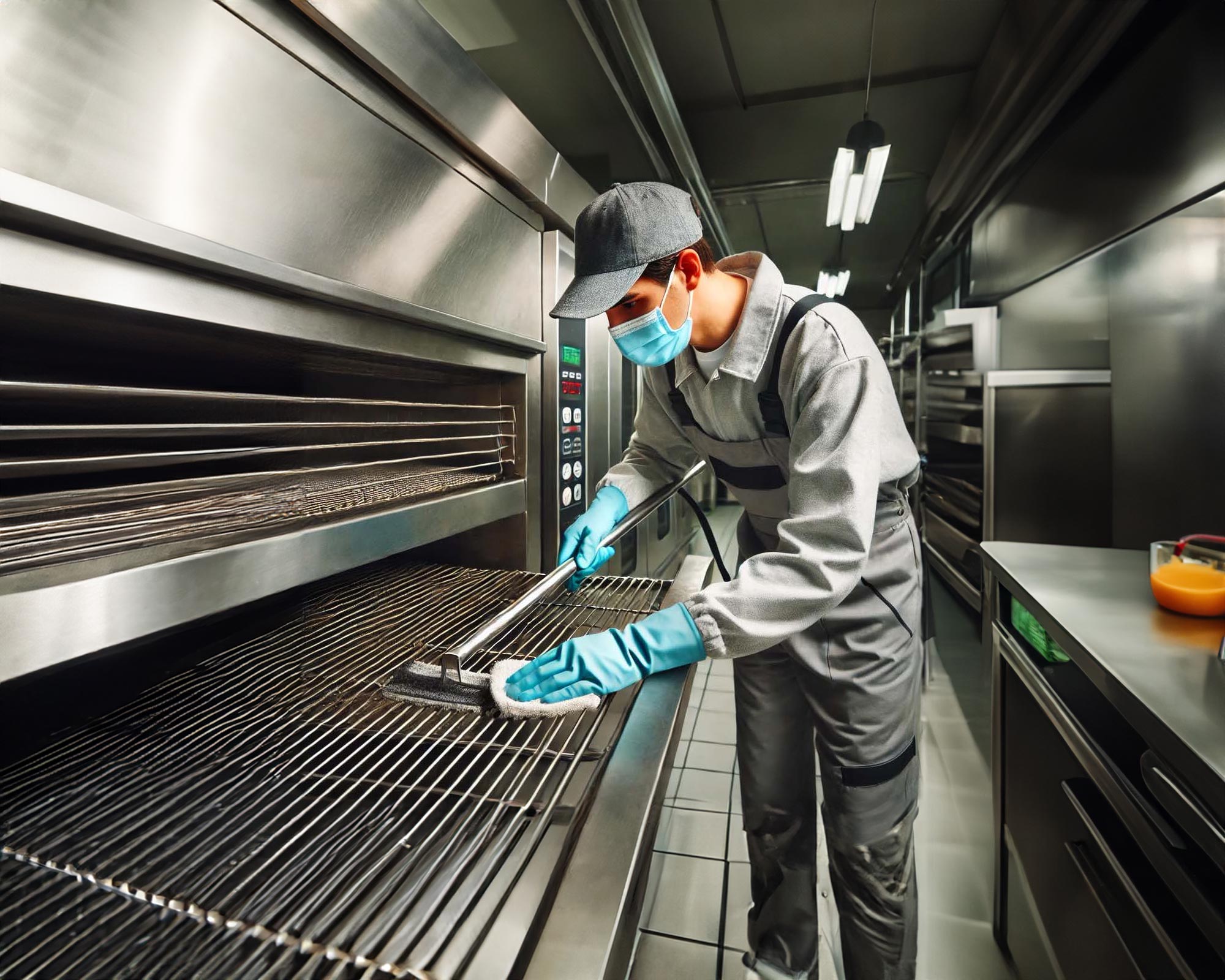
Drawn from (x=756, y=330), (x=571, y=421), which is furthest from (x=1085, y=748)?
(x=571, y=421)

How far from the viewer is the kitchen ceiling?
7.29 ft

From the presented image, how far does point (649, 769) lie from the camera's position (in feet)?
2.39

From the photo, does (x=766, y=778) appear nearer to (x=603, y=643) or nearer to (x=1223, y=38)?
(x=603, y=643)

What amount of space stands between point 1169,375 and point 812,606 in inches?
74.4

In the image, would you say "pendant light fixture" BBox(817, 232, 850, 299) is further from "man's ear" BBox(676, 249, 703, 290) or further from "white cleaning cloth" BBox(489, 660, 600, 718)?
"white cleaning cloth" BBox(489, 660, 600, 718)

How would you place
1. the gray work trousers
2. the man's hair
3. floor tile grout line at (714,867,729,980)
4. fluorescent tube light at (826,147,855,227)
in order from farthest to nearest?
fluorescent tube light at (826,147,855,227)
floor tile grout line at (714,867,729,980)
the gray work trousers
the man's hair

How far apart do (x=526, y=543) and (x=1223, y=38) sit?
232cm

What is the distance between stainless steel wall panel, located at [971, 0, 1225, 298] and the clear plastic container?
3.59 ft

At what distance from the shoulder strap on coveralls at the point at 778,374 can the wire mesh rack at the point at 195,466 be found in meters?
0.65

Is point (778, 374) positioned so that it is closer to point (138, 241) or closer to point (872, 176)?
point (138, 241)

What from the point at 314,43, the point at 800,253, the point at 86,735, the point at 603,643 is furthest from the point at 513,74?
the point at 800,253

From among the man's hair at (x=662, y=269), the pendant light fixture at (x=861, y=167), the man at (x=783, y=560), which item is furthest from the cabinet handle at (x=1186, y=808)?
the pendant light fixture at (x=861, y=167)

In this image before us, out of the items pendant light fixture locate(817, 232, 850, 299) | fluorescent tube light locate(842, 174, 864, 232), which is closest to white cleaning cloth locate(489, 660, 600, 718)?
fluorescent tube light locate(842, 174, 864, 232)

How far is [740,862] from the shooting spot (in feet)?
6.22
